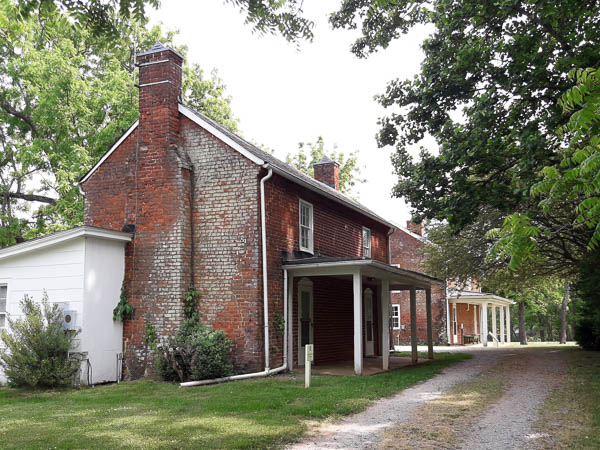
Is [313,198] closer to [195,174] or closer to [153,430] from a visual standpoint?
[195,174]

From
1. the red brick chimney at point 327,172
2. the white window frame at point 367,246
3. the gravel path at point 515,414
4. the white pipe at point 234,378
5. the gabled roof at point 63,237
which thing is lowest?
the gravel path at point 515,414

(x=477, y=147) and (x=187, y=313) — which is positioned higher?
(x=477, y=147)

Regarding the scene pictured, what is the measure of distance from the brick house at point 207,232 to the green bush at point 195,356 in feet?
2.09

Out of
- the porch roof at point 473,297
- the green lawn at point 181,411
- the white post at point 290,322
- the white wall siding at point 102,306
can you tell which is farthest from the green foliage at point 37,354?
the porch roof at point 473,297

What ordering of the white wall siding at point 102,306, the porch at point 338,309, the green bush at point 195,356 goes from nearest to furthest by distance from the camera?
the green bush at point 195,356 → the white wall siding at point 102,306 → the porch at point 338,309

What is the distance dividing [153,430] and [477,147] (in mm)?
10259

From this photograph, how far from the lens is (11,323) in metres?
12.9

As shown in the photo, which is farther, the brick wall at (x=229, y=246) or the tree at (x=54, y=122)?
the tree at (x=54, y=122)

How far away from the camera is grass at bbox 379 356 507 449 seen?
7293mm

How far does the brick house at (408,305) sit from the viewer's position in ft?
107

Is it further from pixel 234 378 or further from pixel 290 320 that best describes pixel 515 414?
pixel 290 320

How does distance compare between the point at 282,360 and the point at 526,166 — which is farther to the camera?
the point at 282,360

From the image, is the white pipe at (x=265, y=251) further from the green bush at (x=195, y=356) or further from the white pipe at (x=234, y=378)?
the green bush at (x=195, y=356)

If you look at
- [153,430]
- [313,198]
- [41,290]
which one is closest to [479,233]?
[313,198]
